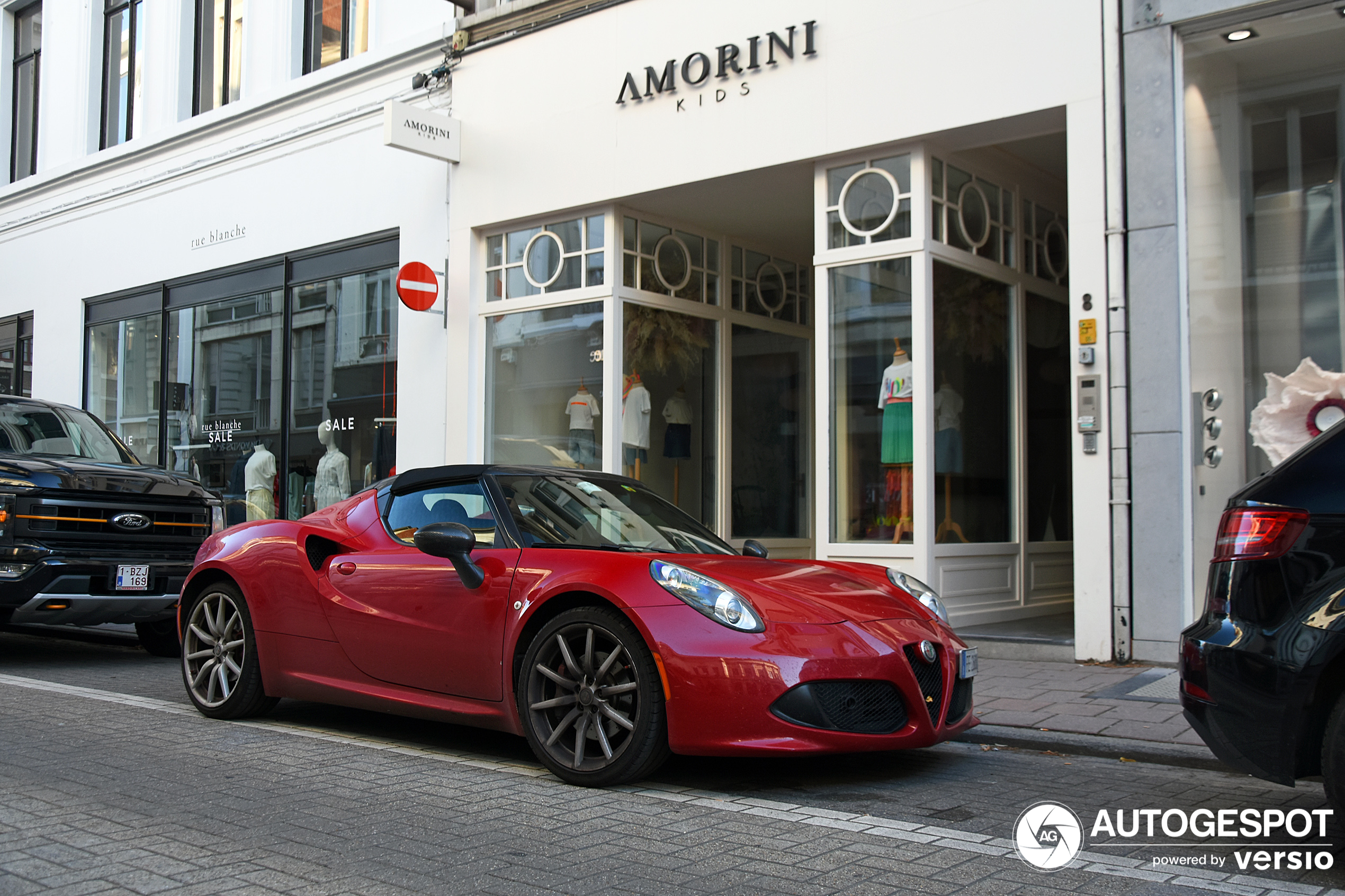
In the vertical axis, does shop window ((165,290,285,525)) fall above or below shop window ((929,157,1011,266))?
below

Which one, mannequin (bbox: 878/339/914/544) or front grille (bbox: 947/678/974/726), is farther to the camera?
mannequin (bbox: 878/339/914/544)

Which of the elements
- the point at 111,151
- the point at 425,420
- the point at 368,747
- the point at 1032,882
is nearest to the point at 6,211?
the point at 111,151

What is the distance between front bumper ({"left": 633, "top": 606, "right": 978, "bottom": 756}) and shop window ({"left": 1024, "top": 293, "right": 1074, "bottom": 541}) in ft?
21.4

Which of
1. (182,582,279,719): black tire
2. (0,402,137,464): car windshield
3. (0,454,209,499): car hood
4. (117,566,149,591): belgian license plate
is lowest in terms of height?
(182,582,279,719): black tire

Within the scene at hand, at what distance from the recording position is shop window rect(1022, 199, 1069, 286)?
10.9m

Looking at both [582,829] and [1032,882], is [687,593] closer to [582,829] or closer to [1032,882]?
[582,829]

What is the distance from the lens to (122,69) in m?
19.4

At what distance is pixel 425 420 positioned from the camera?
44.1 ft

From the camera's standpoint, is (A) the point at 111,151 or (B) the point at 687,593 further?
(A) the point at 111,151

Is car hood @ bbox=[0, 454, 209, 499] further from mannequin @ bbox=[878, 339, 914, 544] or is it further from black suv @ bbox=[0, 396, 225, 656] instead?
mannequin @ bbox=[878, 339, 914, 544]

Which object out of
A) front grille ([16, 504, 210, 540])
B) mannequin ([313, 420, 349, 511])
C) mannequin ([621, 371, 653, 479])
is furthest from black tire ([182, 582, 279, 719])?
mannequin ([313, 420, 349, 511])

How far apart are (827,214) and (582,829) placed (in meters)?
7.30

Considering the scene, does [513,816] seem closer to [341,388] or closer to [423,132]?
[423,132]

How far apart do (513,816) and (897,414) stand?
6.46 m
